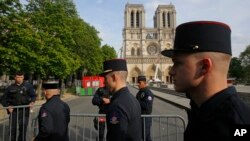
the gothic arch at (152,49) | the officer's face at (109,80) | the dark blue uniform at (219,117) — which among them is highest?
the gothic arch at (152,49)

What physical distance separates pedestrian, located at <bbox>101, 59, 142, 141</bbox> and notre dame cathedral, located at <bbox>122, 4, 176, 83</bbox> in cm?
12321

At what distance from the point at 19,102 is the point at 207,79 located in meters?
9.31

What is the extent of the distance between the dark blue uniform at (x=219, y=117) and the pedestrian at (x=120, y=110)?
1.79m

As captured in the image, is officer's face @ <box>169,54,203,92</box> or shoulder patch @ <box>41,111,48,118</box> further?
shoulder patch @ <box>41,111,48,118</box>

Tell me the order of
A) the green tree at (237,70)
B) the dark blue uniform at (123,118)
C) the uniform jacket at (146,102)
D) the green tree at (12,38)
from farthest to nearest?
the green tree at (237,70) < the green tree at (12,38) < the uniform jacket at (146,102) < the dark blue uniform at (123,118)

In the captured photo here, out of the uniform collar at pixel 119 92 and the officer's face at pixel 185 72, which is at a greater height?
the officer's face at pixel 185 72

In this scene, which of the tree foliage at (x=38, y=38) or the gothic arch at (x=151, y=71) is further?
the gothic arch at (x=151, y=71)

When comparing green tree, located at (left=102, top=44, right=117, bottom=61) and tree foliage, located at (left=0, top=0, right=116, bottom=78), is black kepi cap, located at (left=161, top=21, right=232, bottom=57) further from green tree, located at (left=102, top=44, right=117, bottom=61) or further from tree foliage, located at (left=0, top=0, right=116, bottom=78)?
green tree, located at (left=102, top=44, right=117, bottom=61)

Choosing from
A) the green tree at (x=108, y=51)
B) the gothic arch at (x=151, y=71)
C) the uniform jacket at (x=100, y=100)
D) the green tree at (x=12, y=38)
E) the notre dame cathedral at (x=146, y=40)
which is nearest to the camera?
the uniform jacket at (x=100, y=100)

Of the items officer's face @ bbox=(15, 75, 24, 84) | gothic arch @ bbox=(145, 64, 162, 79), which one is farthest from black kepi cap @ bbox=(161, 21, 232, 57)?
gothic arch @ bbox=(145, 64, 162, 79)

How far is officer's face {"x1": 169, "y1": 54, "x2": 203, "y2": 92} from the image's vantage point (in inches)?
88.7

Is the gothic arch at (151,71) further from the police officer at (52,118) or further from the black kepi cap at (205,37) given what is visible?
the black kepi cap at (205,37)

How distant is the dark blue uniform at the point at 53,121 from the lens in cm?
542

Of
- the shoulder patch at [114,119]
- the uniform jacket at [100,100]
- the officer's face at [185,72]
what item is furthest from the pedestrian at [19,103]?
the officer's face at [185,72]
